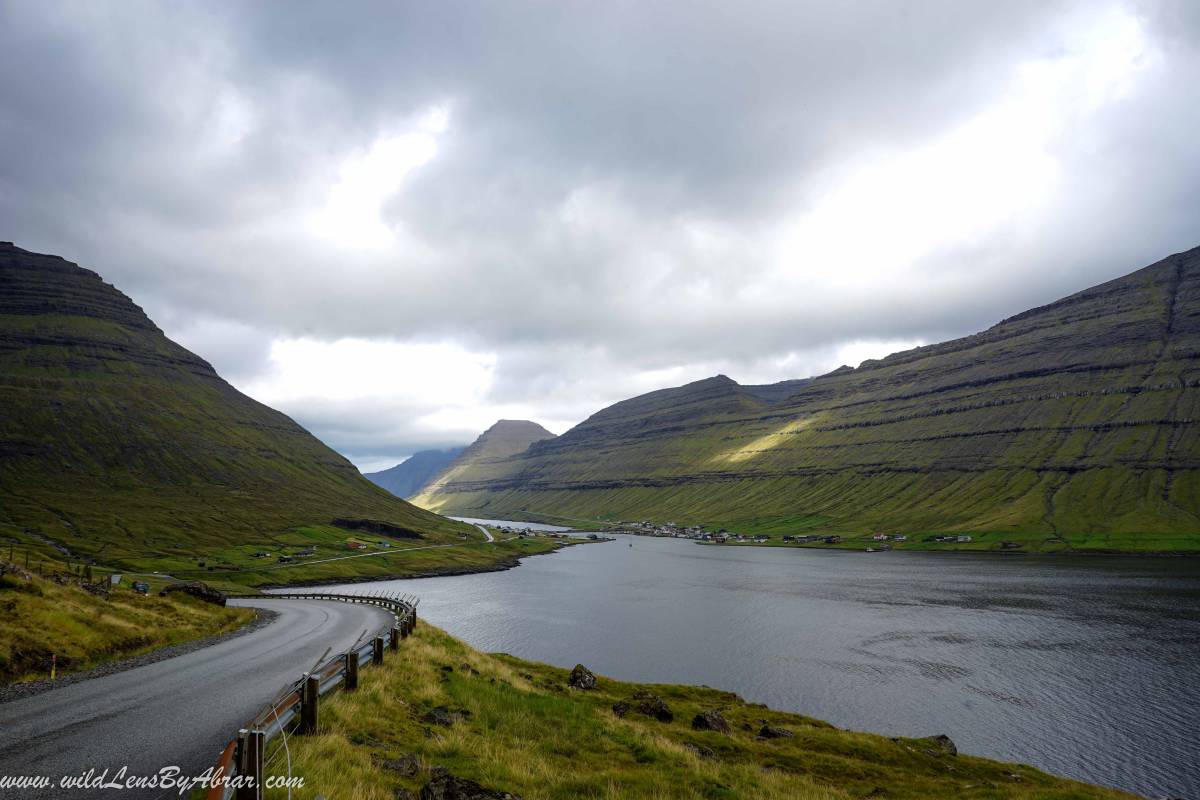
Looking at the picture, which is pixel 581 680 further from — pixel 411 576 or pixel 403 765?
pixel 411 576

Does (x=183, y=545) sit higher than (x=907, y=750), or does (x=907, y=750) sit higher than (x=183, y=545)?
(x=183, y=545)

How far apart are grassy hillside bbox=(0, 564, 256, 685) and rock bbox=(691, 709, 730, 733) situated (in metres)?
31.5

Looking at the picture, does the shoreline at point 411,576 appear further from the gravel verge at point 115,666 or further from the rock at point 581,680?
the rock at point 581,680

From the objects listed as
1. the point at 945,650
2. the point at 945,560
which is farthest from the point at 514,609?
the point at 945,560

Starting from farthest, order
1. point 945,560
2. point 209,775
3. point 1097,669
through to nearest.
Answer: point 945,560 < point 1097,669 < point 209,775

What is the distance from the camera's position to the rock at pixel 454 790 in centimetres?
1439

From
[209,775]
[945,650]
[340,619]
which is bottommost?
[945,650]

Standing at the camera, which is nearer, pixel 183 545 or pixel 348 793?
pixel 348 793

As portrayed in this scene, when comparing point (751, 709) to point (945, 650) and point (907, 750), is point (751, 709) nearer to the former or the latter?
point (907, 750)

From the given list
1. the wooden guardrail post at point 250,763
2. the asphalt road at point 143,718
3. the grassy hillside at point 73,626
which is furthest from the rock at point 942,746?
the grassy hillside at point 73,626

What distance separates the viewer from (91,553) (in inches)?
5017

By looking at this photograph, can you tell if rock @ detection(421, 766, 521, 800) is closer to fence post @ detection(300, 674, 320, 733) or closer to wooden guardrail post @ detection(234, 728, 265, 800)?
fence post @ detection(300, 674, 320, 733)

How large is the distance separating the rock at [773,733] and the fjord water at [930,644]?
1552 cm

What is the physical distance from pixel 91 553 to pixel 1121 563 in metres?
235
